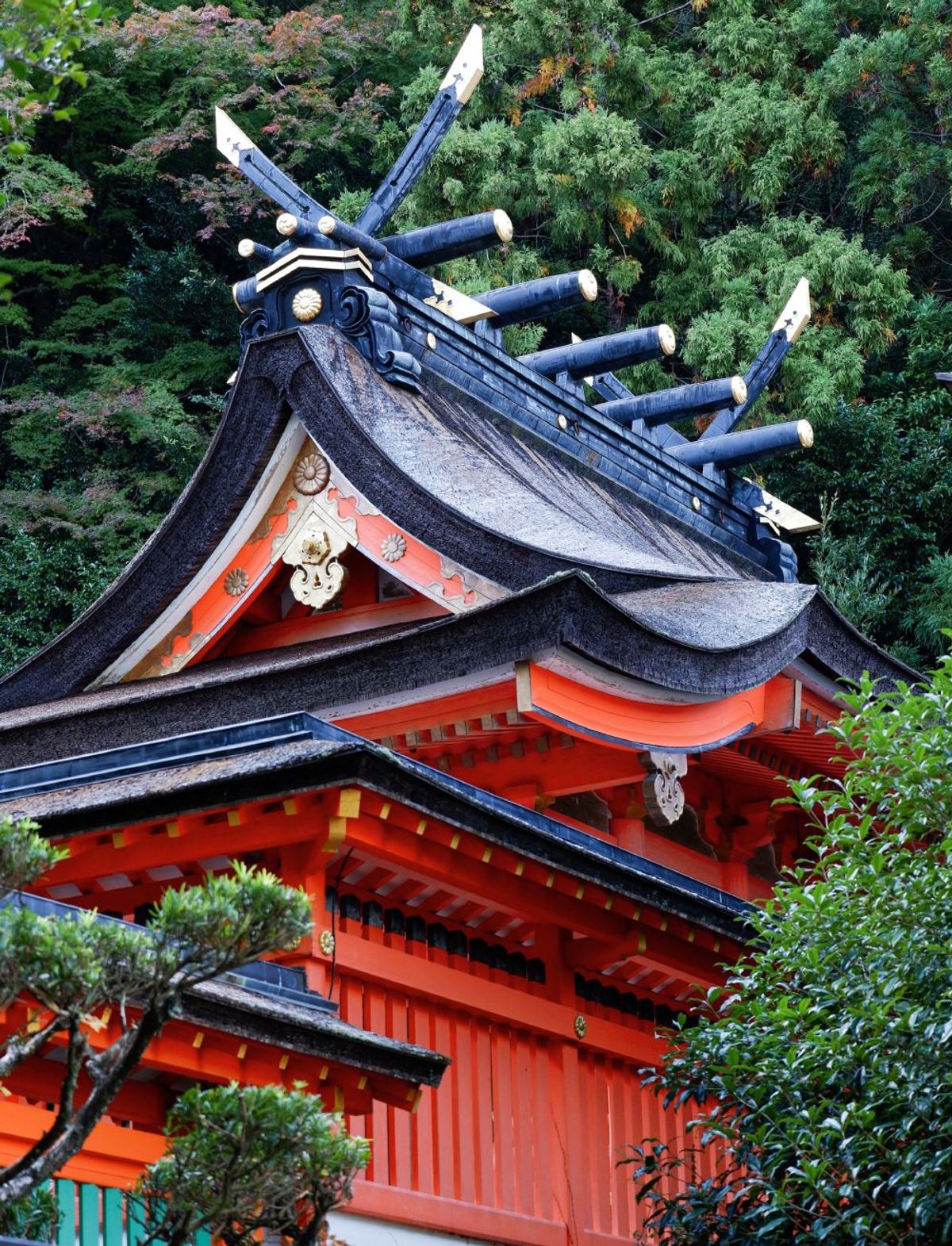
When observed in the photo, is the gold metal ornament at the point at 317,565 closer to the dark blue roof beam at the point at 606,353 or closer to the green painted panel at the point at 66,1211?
the dark blue roof beam at the point at 606,353

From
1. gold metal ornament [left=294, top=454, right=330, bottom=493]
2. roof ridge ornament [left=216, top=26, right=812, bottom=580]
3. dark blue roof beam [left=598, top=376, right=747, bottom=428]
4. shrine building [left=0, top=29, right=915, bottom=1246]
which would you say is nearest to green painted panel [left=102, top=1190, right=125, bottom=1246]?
shrine building [left=0, top=29, right=915, bottom=1246]

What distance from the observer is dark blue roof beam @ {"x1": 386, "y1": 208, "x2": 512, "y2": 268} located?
11.1 meters

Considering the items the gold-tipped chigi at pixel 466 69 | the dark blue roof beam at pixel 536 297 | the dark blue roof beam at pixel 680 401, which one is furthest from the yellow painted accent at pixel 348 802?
the dark blue roof beam at pixel 680 401

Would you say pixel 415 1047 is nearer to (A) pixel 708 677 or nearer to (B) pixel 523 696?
(B) pixel 523 696

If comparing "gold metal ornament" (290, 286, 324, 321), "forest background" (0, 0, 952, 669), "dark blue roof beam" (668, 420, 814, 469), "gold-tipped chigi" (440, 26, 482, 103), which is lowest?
"gold metal ornament" (290, 286, 324, 321)

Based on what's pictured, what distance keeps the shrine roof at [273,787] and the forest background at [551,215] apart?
11910mm

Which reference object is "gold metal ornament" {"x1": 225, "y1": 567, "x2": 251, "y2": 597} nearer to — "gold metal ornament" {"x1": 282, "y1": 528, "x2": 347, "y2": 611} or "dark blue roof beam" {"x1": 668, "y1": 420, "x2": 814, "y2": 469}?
"gold metal ornament" {"x1": 282, "y1": 528, "x2": 347, "y2": 611}

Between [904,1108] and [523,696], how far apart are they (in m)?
2.61

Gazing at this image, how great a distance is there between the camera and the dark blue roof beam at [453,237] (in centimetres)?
1106

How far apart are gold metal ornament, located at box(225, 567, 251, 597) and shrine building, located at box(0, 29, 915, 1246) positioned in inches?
0.7

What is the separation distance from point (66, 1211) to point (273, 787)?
1711mm

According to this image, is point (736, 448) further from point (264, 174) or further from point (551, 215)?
point (551, 215)

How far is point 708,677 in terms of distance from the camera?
9219mm

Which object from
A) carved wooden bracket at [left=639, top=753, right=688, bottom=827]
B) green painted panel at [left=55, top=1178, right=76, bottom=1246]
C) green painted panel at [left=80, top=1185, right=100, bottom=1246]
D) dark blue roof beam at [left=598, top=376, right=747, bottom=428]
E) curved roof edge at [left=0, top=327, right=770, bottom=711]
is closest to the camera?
green painted panel at [left=55, top=1178, right=76, bottom=1246]
